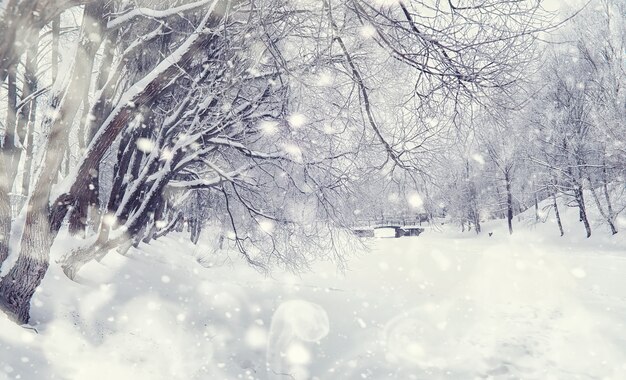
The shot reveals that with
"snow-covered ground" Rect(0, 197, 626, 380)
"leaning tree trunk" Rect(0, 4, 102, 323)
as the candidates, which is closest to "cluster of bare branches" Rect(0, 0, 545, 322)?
"leaning tree trunk" Rect(0, 4, 102, 323)

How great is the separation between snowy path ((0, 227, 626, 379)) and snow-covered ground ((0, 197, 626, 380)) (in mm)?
21

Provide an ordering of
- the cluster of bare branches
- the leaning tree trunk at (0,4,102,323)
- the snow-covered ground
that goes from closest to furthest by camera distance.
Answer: the cluster of bare branches → the leaning tree trunk at (0,4,102,323) → the snow-covered ground

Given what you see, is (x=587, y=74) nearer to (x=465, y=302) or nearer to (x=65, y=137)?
(x=465, y=302)

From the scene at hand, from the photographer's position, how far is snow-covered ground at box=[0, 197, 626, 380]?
14.4ft

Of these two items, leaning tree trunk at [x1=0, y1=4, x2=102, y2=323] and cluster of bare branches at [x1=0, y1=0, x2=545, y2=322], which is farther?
leaning tree trunk at [x1=0, y1=4, x2=102, y2=323]

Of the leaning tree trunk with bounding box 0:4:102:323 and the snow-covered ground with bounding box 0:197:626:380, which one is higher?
the leaning tree trunk with bounding box 0:4:102:323

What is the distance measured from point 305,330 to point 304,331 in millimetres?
61

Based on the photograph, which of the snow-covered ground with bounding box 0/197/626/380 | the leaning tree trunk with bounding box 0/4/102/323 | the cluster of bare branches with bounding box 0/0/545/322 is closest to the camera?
the cluster of bare branches with bounding box 0/0/545/322

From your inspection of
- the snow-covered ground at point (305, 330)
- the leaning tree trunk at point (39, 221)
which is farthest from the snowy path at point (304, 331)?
the leaning tree trunk at point (39, 221)

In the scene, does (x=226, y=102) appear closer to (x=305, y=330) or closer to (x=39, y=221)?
(x=39, y=221)

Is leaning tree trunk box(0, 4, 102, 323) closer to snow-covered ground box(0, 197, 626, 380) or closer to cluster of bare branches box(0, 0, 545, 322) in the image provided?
cluster of bare branches box(0, 0, 545, 322)

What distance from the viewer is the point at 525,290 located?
36.6ft

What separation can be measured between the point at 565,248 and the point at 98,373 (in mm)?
23250

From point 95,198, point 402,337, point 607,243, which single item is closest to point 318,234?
point 402,337
